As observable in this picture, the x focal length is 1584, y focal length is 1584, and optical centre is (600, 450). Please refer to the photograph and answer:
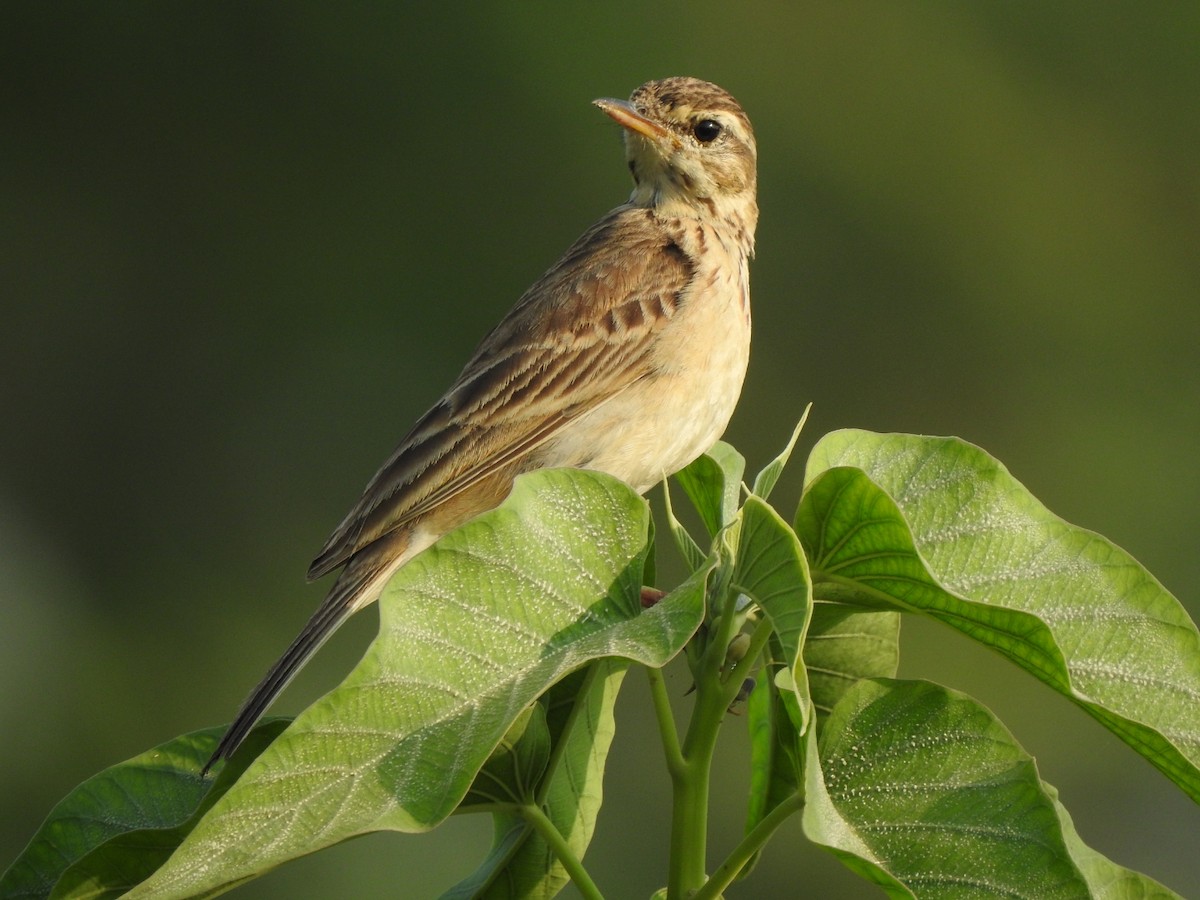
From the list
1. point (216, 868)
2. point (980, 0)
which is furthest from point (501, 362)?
point (980, 0)

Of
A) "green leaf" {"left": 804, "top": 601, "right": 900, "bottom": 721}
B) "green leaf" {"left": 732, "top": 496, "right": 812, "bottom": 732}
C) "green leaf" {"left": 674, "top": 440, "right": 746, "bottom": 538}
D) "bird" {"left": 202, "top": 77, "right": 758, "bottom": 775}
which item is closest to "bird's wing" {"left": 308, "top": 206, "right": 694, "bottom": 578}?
"bird" {"left": 202, "top": 77, "right": 758, "bottom": 775}

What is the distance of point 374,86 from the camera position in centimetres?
870

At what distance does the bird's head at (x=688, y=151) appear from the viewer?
4.05 meters

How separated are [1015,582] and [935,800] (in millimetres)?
275

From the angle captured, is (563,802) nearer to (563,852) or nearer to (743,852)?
(563,852)

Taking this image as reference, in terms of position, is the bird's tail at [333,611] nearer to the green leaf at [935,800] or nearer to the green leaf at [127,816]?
the green leaf at [127,816]

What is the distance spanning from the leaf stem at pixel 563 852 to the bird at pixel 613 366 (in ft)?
3.98

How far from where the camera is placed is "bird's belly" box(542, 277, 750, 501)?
3.48 m

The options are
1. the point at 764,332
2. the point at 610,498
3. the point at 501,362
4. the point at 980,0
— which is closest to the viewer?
the point at 610,498

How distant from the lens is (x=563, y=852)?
175 cm

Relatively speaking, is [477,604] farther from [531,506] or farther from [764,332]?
[764,332]

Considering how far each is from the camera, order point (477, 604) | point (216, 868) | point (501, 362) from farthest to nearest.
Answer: point (501, 362), point (477, 604), point (216, 868)

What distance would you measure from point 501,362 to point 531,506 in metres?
1.92

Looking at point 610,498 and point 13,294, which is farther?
point 13,294
